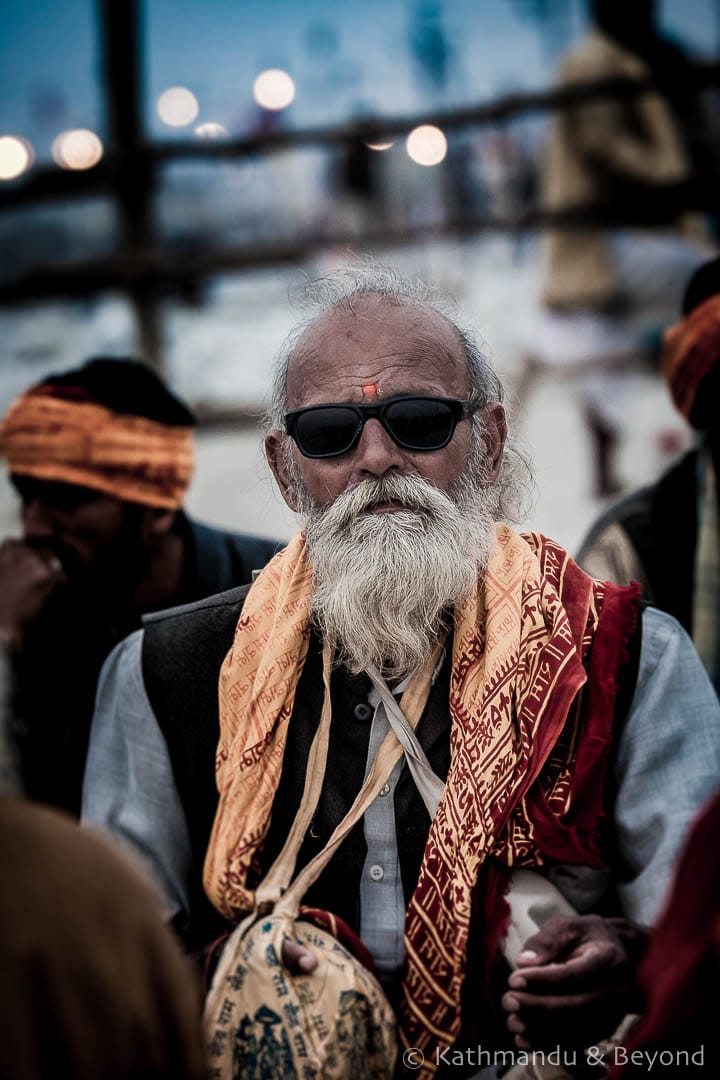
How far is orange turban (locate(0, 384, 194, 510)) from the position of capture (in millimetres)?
3754

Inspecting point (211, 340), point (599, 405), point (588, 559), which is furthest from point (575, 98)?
point (588, 559)

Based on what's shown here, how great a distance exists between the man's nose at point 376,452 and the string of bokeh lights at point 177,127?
5.52m

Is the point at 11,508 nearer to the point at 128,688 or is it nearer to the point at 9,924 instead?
the point at 128,688

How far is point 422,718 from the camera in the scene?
2.38m

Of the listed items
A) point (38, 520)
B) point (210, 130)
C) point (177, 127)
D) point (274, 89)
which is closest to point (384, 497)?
point (38, 520)

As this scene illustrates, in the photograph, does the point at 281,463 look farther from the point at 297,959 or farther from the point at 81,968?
the point at 81,968

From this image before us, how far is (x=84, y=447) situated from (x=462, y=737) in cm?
207

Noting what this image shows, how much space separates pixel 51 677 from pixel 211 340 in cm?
467

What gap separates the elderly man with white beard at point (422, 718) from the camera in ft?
7.05

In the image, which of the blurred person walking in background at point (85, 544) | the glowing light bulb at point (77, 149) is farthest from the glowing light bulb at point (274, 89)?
the blurred person walking in background at point (85, 544)

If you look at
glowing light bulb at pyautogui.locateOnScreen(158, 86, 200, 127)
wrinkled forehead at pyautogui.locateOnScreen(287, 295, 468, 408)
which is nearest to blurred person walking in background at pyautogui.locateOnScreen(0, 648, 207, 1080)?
wrinkled forehead at pyautogui.locateOnScreen(287, 295, 468, 408)

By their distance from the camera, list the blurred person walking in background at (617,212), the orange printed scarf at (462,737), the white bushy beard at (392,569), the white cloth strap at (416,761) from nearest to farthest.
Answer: the orange printed scarf at (462,737), the white cloth strap at (416,761), the white bushy beard at (392,569), the blurred person walking in background at (617,212)

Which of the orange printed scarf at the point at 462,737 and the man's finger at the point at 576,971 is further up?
the orange printed scarf at the point at 462,737

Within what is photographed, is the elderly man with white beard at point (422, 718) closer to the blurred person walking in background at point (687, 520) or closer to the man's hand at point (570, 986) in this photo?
the man's hand at point (570, 986)
